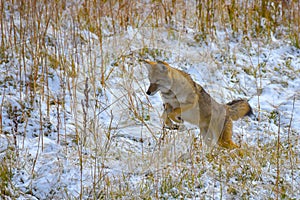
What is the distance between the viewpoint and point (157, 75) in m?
5.00

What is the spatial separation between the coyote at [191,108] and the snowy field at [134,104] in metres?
0.14

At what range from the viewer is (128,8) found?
7.49 metres

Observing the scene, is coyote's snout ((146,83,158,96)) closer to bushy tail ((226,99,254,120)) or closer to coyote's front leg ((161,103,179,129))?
coyote's front leg ((161,103,179,129))

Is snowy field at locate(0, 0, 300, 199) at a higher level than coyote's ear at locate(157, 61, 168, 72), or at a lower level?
lower

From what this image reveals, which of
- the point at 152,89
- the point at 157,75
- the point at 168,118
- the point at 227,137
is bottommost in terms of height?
the point at 227,137

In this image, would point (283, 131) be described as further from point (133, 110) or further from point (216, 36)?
point (216, 36)

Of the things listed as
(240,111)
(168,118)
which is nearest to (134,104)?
(168,118)

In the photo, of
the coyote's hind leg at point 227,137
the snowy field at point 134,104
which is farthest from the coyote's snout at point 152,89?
the coyote's hind leg at point 227,137

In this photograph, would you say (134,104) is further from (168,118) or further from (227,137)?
(227,137)

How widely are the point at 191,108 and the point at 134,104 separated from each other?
90 centimetres

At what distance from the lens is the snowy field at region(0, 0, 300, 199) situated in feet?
13.3

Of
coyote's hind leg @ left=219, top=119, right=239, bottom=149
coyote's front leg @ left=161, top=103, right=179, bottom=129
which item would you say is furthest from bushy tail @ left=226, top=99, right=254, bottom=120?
coyote's front leg @ left=161, top=103, right=179, bottom=129

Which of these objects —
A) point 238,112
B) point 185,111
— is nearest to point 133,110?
point 185,111

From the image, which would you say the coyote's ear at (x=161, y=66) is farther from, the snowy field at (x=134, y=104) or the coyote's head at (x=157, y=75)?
the snowy field at (x=134, y=104)
